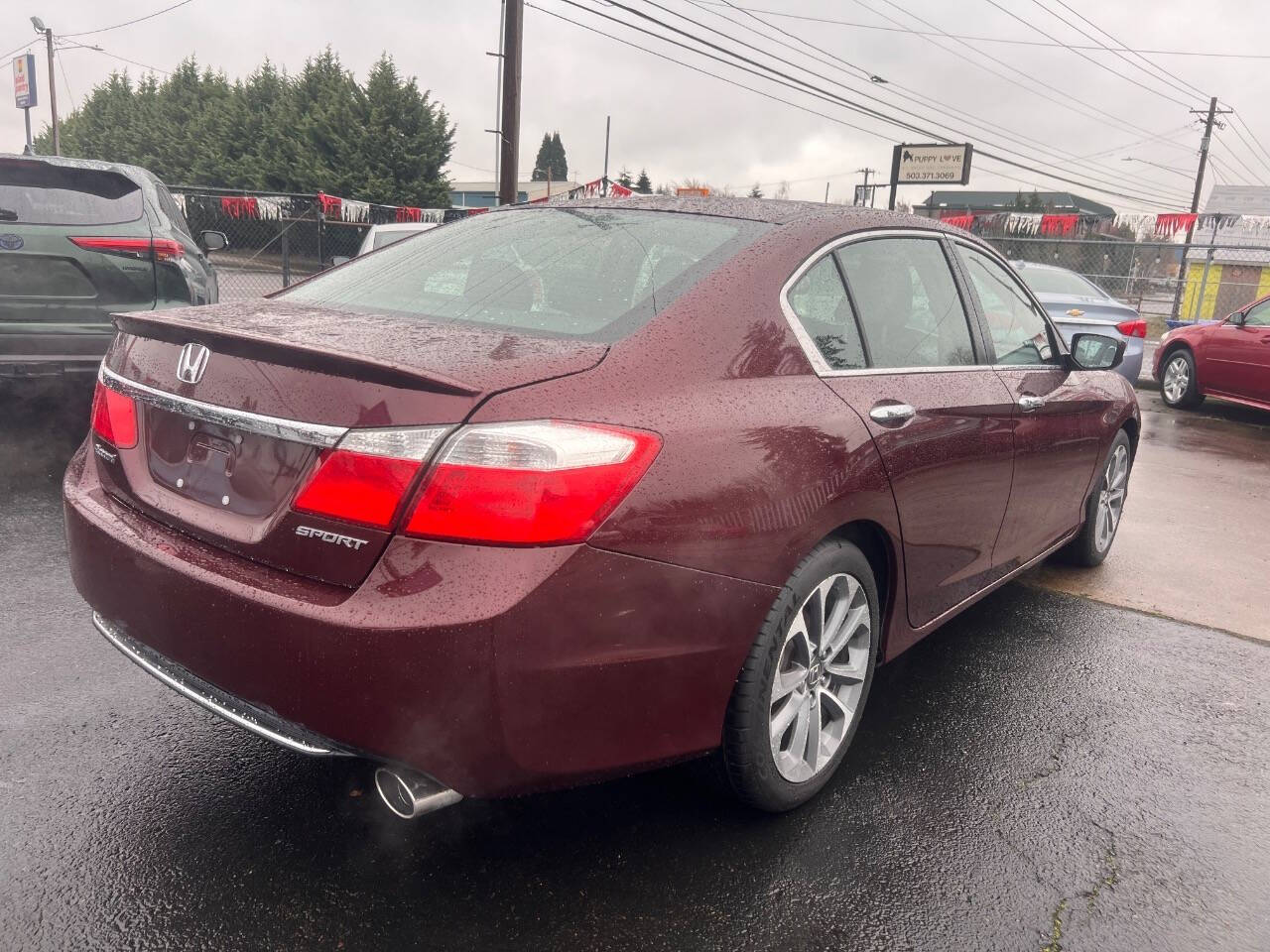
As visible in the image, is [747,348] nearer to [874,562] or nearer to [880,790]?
[874,562]

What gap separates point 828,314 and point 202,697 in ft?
5.84

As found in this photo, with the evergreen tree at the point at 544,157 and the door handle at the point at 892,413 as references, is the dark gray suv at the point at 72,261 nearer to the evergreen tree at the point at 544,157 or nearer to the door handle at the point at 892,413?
the door handle at the point at 892,413

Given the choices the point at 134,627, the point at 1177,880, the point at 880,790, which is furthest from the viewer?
the point at 880,790

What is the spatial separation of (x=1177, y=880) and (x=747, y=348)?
1.65 metres

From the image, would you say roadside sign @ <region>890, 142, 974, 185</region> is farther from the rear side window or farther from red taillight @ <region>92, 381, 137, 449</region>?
red taillight @ <region>92, 381, 137, 449</region>

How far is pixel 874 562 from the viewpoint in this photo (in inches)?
107

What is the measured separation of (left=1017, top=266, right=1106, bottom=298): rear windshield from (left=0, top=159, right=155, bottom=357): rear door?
848 centimetres

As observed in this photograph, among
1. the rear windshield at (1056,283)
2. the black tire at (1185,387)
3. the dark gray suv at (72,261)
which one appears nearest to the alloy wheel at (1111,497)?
the dark gray suv at (72,261)

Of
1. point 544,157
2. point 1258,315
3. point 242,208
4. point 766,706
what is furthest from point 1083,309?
point 544,157

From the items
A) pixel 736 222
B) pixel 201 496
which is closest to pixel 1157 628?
pixel 736 222

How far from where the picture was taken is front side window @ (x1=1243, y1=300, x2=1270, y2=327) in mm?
10211

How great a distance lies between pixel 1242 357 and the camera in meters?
10.3

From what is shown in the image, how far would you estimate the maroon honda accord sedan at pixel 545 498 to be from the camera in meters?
1.81

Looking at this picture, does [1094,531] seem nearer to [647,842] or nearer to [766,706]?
[766,706]
